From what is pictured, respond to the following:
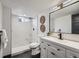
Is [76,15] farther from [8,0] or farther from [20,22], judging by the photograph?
[20,22]

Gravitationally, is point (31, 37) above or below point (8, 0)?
below

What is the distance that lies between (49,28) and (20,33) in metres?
2.28

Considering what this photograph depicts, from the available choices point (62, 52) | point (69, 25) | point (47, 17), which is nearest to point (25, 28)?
point (47, 17)

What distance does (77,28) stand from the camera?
1.49 metres

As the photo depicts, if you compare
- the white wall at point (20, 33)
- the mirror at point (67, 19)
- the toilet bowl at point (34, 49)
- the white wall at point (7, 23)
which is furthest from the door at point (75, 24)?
the white wall at point (20, 33)

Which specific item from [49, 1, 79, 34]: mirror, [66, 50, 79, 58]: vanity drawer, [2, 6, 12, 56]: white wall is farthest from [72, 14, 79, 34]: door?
[2, 6, 12, 56]: white wall

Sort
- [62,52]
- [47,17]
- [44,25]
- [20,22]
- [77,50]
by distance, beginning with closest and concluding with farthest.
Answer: [77,50], [62,52], [47,17], [44,25], [20,22]

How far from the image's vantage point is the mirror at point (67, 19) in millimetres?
1535

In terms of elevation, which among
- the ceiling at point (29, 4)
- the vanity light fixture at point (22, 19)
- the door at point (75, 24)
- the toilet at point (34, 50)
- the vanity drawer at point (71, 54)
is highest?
the ceiling at point (29, 4)

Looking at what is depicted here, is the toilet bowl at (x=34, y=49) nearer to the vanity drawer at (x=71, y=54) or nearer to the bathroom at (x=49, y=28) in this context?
the bathroom at (x=49, y=28)

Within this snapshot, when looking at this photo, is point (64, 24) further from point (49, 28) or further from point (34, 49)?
point (34, 49)

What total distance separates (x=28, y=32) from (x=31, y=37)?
0.45 metres

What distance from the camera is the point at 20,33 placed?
403 centimetres

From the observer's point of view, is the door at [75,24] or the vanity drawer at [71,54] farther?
the door at [75,24]
